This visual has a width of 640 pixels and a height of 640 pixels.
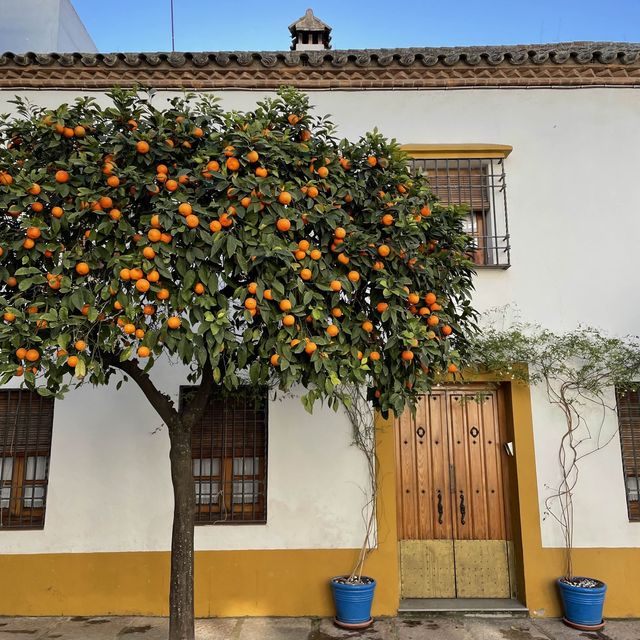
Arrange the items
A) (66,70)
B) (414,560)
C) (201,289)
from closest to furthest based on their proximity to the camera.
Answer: (201,289)
(414,560)
(66,70)

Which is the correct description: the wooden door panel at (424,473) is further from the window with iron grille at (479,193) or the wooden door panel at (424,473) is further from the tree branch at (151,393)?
the tree branch at (151,393)

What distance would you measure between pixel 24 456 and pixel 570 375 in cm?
550

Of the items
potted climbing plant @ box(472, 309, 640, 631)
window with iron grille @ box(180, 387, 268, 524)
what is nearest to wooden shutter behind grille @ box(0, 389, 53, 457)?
window with iron grille @ box(180, 387, 268, 524)

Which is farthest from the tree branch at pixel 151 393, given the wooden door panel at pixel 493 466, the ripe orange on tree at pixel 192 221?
the wooden door panel at pixel 493 466

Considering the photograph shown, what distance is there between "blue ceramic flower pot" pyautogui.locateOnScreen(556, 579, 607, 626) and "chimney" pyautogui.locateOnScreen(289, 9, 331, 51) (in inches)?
283

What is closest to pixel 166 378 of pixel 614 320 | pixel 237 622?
pixel 237 622

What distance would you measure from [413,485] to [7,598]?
4.05 m

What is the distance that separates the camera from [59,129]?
11.3 feet

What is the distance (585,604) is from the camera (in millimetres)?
4895

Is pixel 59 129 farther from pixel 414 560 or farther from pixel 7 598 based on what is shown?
pixel 414 560

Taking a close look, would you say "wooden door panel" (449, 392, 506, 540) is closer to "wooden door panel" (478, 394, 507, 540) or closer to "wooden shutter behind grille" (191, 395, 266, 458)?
"wooden door panel" (478, 394, 507, 540)

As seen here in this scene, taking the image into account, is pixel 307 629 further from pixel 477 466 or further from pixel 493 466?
pixel 493 466

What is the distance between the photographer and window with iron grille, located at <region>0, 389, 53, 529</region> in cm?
551

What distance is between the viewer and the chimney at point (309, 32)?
308 inches
